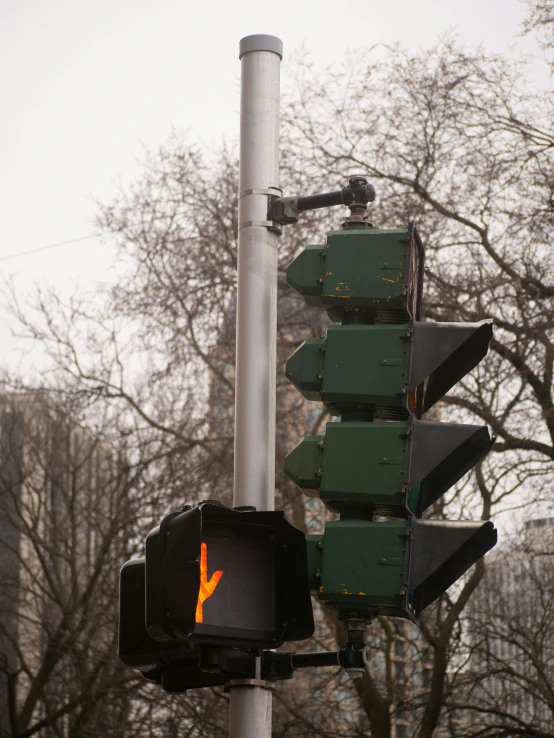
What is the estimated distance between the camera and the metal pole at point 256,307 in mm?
4395

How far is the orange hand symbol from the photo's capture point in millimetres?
4008

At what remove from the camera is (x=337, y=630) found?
16.2m

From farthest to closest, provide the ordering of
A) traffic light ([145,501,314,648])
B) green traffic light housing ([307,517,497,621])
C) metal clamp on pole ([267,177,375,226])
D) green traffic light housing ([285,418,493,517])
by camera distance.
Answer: metal clamp on pole ([267,177,375,226]) → green traffic light housing ([285,418,493,517]) → green traffic light housing ([307,517,497,621]) → traffic light ([145,501,314,648])

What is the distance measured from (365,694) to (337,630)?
96 centimetres

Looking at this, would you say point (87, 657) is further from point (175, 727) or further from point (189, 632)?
point (189, 632)

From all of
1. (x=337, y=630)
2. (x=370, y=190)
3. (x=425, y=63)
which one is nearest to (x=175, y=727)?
(x=337, y=630)

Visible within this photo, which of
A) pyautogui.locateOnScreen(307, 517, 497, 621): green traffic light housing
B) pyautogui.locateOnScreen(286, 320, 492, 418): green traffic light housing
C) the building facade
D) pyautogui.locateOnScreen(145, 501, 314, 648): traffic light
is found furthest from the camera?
the building facade

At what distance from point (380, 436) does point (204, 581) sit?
2.87 feet

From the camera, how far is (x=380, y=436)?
4375 millimetres

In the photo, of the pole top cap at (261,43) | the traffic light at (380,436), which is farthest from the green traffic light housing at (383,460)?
the pole top cap at (261,43)

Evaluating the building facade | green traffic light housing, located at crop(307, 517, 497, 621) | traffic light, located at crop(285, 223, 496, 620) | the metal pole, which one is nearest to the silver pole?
the metal pole

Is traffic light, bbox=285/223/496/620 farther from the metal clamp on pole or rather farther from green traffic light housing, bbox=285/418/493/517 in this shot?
the metal clamp on pole

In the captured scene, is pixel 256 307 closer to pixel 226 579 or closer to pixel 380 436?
pixel 380 436

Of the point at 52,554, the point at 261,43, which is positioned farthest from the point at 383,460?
the point at 52,554
